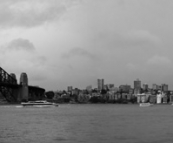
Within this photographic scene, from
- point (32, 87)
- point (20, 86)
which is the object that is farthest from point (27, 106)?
point (32, 87)

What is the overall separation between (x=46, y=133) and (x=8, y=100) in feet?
442

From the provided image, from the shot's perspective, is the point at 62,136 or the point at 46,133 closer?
the point at 62,136

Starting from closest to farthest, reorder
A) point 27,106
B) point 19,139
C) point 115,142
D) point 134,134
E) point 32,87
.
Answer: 1. point 115,142
2. point 19,139
3. point 134,134
4. point 27,106
5. point 32,87

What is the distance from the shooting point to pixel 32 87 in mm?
161750

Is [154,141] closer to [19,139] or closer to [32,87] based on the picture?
[19,139]

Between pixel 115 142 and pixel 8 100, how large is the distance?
141716 millimetres

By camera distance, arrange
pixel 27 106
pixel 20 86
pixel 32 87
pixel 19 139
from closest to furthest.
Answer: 1. pixel 19 139
2. pixel 27 106
3. pixel 20 86
4. pixel 32 87

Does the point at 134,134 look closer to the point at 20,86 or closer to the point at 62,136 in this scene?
the point at 62,136

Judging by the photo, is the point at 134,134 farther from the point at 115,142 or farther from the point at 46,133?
the point at 46,133

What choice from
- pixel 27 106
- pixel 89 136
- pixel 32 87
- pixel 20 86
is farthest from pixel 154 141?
pixel 32 87

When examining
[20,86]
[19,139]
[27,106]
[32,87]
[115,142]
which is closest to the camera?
[115,142]

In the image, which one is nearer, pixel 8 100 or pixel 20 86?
pixel 20 86

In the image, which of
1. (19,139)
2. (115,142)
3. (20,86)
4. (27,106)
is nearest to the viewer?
(115,142)

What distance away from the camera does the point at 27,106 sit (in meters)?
125
